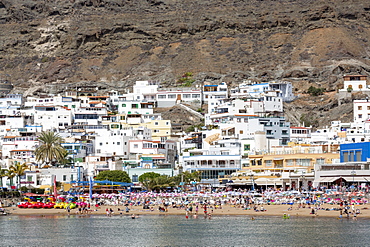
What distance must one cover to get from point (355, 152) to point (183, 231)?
101ft

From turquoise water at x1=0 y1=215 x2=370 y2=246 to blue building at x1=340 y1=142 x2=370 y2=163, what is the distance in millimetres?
17309

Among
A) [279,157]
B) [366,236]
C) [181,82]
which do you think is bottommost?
[366,236]

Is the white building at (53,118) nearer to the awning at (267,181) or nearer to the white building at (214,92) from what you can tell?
the white building at (214,92)

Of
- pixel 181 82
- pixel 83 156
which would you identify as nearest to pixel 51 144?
pixel 83 156

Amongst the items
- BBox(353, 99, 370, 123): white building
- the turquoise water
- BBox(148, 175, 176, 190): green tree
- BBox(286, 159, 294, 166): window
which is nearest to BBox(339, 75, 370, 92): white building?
BBox(353, 99, 370, 123): white building

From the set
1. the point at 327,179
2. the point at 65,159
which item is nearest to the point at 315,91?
the point at 65,159

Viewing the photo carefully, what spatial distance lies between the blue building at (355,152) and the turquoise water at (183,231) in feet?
56.8

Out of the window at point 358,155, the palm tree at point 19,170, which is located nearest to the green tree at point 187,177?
the palm tree at point 19,170

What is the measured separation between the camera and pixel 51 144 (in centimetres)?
12294

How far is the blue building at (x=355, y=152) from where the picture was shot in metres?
101

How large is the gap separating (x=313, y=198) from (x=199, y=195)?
531 inches

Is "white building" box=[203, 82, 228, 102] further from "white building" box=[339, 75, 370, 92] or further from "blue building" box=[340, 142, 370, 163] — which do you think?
"blue building" box=[340, 142, 370, 163]

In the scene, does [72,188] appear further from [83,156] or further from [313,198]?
[313,198]

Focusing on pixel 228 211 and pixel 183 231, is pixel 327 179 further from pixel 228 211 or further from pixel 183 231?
pixel 183 231
